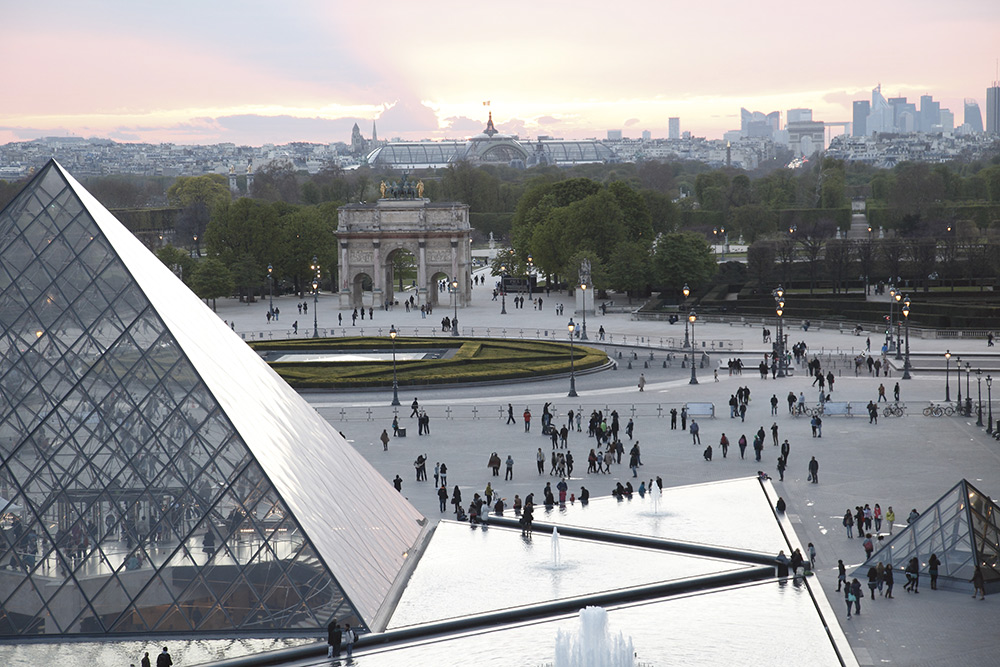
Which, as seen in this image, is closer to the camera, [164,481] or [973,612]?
[164,481]

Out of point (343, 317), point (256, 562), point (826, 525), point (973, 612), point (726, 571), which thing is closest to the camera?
point (256, 562)

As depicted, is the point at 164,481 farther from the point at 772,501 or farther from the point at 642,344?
the point at 642,344

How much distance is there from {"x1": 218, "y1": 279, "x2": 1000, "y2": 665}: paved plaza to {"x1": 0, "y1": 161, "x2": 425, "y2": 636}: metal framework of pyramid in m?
8.10

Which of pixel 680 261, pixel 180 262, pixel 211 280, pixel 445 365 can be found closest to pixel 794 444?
pixel 445 365

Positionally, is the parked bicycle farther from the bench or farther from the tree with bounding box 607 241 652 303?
the tree with bounding box 607 241 652 303

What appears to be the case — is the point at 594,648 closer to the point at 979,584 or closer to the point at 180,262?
the point at 979,584

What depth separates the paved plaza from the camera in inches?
821

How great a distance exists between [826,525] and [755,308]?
42.2m

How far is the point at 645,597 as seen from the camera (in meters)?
21.2

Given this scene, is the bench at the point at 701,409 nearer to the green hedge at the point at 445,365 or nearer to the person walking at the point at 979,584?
the green hedge at the point at 445,365

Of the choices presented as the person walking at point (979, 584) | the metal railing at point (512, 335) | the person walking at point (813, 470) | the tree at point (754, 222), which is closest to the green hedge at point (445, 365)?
the metal railing at point (512, 335)

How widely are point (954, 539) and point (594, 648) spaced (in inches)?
348

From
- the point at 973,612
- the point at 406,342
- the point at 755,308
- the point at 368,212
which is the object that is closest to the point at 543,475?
the point at 973,612

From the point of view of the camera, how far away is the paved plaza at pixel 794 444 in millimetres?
20859
